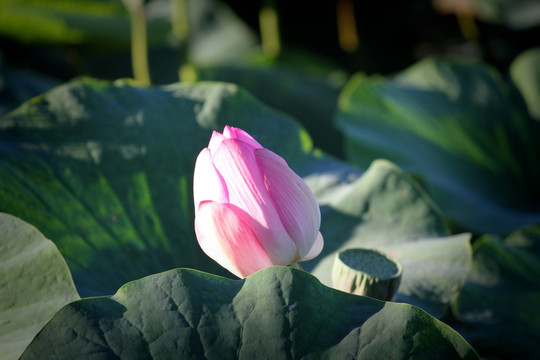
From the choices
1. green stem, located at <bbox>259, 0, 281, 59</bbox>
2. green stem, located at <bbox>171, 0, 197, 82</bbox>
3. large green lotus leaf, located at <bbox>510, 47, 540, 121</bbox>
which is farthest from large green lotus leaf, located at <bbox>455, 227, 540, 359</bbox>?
green stem, located at <bbox>259, 0, 281, 59</bbox>

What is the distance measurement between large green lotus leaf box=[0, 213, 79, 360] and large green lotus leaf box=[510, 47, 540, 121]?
136cm

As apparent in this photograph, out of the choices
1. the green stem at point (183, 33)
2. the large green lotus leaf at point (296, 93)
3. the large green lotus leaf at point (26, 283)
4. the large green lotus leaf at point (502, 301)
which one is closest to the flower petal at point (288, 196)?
the large green lotus leaf at point (26, 283)

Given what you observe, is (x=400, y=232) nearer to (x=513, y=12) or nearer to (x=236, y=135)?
(x=236, y=135)

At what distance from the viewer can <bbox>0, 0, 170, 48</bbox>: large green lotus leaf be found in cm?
145

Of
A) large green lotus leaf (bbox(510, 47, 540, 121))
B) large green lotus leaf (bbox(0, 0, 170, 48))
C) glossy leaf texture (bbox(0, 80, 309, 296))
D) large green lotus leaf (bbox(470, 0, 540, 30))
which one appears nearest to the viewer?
glossy leaf texture (bbox(0, 80, 309, 296))

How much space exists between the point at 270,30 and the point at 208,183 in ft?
5.91

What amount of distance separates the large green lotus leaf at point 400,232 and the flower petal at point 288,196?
0.81 ft

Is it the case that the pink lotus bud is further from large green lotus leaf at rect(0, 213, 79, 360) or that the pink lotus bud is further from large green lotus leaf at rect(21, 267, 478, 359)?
large green lotus leaf at rect(0, 213, 79, 360)

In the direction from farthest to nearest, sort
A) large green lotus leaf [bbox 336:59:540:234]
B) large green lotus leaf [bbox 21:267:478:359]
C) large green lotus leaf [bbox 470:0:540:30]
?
large green lotus leaf [bbox 470:0:540:30] → large green lotus leaf [bbox 336:59:540:234] → large green lotus leaf [bbox 21:267:478:359]

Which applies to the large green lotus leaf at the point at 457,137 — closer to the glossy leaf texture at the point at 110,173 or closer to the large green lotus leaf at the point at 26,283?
the glossy leaf texture at the point at 110,173

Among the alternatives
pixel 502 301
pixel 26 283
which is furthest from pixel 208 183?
pixel 502 301

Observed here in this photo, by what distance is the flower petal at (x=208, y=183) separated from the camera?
53 cm

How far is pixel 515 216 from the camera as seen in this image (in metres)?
1.31

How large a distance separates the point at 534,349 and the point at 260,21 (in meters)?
1.86
